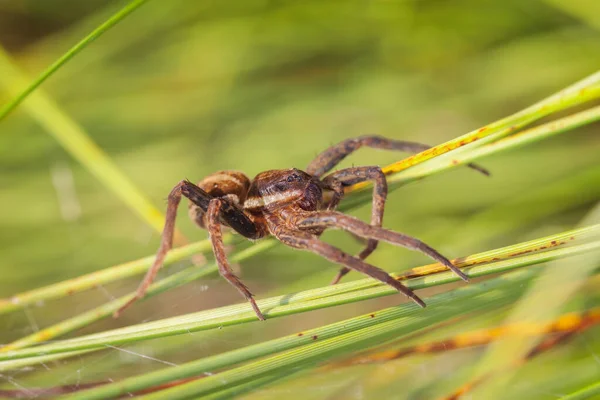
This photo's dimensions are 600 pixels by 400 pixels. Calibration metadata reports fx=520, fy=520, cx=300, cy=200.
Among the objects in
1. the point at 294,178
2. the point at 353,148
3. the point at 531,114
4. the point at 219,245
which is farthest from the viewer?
the point at 353,148

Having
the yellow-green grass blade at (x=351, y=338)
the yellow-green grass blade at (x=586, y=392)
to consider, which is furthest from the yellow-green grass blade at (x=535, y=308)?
the yellow-green grass blade at (x=586, y=392)

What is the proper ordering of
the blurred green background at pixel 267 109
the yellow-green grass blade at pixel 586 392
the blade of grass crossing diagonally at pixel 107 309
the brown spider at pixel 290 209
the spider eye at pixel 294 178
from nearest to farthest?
1. the yellow-green grass blade at pixel 586 392
2. the blade of grass crossing diagonally at pixel 107 309
3. the brown spider at pixel 290 209
4. the spider eye at pixel 294 178
5. the blurred green background at pixel 267 109

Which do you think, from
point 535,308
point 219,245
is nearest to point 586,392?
point 535,308

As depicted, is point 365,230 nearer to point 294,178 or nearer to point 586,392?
point 294,178

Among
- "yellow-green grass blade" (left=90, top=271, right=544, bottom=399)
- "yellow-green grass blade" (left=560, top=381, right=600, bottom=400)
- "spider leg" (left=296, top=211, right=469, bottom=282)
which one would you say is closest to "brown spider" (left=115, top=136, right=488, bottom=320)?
"spider leg" (left=296, top=211, right=469, bottom=282)

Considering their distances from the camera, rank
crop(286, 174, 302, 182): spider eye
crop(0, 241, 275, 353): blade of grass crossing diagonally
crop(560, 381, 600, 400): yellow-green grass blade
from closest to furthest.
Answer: crop(560, 381, 600, 400): yellow-green grass blade < crop(0, 241, 275, 353): blade of grass crossing diagonally < crop(286, 174, 302, 182): spider eye

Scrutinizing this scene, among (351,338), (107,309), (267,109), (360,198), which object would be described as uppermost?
(267,109)

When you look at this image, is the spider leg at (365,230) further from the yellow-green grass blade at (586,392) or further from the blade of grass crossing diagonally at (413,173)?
the yellow-green grass blade at (586,392)

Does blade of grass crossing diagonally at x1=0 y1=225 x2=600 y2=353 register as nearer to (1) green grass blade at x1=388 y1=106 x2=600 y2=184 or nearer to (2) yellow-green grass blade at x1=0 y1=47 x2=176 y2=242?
(1) green grass blade at x1=388 y1=106 x2=600 y2=184
